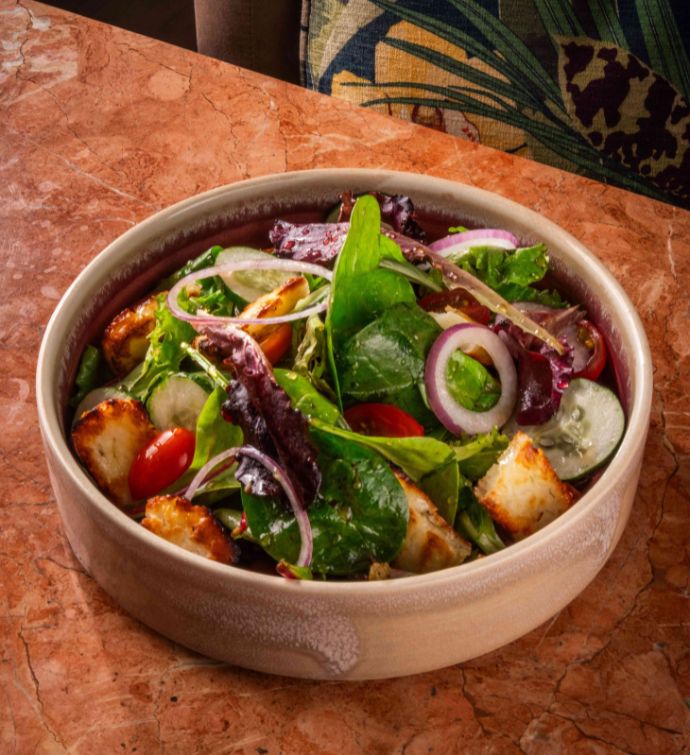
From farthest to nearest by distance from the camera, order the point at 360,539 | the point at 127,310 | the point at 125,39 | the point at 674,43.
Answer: the point at 674,43 → the point at 125,39 → the point at 127,310 → the point at 360,539

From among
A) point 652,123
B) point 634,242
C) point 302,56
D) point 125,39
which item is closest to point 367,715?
point 634,242

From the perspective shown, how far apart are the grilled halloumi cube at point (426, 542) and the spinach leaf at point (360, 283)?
168 mm

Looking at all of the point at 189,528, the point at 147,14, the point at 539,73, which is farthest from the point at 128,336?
the point at 147,14

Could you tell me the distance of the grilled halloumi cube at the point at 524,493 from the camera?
3.02ft

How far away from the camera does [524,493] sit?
3.01 ft

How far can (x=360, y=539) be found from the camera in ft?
2.88

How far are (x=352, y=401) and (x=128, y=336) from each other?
0.25 metres

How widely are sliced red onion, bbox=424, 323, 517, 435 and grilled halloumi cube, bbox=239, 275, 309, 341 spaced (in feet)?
0.50

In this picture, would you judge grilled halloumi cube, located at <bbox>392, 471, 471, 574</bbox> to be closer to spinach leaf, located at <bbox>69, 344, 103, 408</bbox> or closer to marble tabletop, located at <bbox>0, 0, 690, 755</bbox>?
marble tabletop, located at <bbox>0, 0, 690, 755</bbox>

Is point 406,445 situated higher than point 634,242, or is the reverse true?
point 406,445

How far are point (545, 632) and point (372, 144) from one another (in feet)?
2.95

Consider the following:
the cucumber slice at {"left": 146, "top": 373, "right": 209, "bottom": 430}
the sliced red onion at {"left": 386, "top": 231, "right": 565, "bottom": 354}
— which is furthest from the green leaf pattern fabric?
the cucumber slice at {"left": 146, "top": 373, "right": 209, "bottom": 430}

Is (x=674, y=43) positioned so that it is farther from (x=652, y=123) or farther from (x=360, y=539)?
(x=360, y=539)

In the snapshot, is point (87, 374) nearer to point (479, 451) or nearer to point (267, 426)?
point (267, 426)
